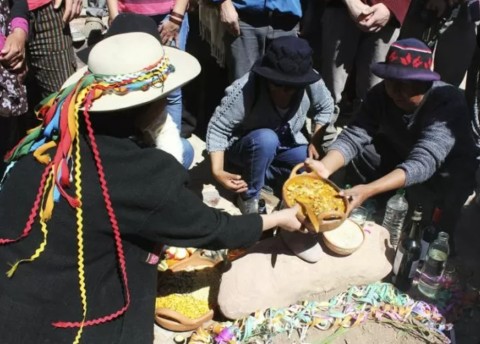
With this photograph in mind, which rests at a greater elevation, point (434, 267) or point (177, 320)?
point (434, 267)

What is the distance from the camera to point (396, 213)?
3.65m

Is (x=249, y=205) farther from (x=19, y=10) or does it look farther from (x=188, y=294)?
(x=19, y=10)

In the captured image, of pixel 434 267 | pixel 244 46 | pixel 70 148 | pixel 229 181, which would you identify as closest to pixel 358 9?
pixel 244 46

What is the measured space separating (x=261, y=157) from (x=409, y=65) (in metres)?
1.16

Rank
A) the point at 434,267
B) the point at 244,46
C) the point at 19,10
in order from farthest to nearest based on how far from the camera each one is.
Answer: the point at 244,46
the point at 19,10
the point at 434,267

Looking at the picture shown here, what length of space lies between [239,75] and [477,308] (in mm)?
2396

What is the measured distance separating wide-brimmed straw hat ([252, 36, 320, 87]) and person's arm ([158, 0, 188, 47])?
86cm

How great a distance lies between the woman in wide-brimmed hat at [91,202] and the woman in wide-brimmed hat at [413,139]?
1.22m

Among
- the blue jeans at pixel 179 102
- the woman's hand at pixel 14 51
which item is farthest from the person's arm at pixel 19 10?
the blue jeans at pixel 179 102

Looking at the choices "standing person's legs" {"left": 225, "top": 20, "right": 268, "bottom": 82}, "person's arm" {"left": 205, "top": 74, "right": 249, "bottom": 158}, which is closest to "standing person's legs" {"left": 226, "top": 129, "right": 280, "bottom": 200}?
"person's arm" {"left": 205, "top": 74, "right": 249, "bottom": 158}

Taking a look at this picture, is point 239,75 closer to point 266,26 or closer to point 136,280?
point 266,26

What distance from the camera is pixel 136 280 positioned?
247 centimetres

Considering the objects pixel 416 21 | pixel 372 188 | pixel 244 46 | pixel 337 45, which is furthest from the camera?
pixel 416 21

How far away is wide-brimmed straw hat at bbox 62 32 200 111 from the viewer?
6.95 feet
